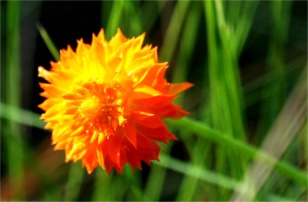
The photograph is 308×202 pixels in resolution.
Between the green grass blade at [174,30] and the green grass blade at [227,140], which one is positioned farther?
the green grass blade at [174,30]

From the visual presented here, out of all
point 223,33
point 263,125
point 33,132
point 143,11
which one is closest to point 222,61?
point 223,33

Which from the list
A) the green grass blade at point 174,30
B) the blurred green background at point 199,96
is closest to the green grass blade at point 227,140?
the blurred green background at point 199,96

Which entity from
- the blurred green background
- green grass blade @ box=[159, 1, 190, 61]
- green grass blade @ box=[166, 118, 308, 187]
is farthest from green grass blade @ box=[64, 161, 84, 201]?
green grass blade @ box=[166, 118, 308, 187]

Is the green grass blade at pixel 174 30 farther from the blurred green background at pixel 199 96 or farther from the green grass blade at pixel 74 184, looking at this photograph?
the green grass blade at pixel 74 184

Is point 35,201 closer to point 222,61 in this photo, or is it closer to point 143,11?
point 143,11

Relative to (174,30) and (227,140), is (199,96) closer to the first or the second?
(174,30)

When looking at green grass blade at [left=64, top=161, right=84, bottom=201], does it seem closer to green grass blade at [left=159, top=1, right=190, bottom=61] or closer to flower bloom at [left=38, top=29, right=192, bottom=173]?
green grass blade at [left=159, top=1, right=190, bottom=61]

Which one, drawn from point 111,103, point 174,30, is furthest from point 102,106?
point 174,30
